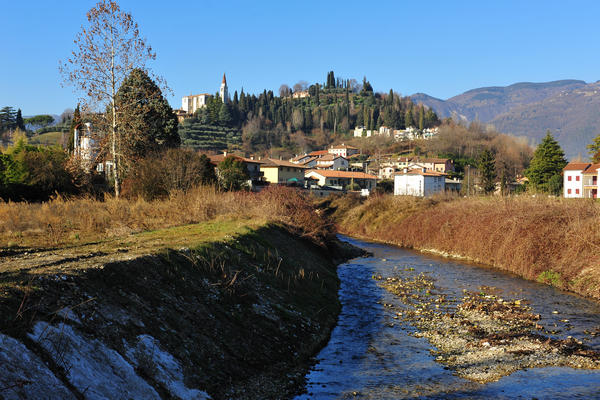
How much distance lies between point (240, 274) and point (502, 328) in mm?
9932

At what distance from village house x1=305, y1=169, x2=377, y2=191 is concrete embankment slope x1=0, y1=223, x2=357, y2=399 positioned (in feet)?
286

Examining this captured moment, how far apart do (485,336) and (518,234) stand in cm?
2010

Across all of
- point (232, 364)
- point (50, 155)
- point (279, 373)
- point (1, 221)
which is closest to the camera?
point (232, 364)

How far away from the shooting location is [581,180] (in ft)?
257

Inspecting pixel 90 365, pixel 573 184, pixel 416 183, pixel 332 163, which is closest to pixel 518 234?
pixel 90 365

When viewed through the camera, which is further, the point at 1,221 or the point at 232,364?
the point at 1,221

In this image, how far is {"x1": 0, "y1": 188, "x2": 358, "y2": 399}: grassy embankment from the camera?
30.9 feet

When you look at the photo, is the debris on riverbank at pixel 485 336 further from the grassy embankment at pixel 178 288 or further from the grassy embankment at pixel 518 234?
the grassy embankment at pixel 518 234

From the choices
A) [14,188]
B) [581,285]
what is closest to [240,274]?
[581,285]

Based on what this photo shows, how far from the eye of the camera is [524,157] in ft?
535

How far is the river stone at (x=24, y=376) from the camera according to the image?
6.39 meters

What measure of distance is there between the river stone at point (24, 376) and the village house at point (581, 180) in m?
84.9

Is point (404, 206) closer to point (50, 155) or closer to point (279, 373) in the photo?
point (50, 155)

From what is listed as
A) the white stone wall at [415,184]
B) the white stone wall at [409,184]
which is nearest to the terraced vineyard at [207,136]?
the white stone wall at [409,184]
